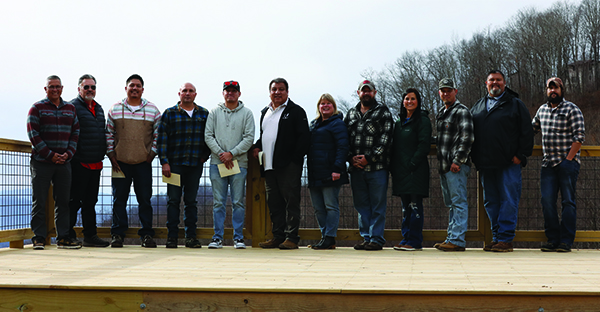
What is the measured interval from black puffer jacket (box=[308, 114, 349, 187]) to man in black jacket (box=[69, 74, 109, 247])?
2.27 meters

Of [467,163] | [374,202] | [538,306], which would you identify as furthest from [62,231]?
[538,306]

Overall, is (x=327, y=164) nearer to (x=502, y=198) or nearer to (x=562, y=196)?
(x=502, y=198)

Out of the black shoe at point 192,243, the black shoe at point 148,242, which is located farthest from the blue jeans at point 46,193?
the black shoe at point 192,243

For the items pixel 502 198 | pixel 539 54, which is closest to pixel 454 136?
pixel 502 198

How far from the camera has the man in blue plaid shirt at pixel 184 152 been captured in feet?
18.6

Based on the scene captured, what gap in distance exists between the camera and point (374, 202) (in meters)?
5.50

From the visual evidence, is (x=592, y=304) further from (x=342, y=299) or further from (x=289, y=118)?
(x=289, y=118)

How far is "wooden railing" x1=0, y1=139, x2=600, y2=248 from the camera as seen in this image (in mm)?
5715

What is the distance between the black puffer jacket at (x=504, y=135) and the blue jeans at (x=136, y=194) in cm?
348

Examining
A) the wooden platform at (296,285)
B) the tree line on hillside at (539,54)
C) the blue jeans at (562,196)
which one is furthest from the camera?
the tree line on hillside at (539,54)

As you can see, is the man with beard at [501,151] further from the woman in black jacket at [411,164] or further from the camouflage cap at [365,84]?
the camouflage cap at [365,84]

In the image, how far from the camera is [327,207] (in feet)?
18.3

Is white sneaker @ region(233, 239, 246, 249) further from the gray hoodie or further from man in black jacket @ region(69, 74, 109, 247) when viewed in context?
man in black jacket @ region(69, 74, 109, 247)

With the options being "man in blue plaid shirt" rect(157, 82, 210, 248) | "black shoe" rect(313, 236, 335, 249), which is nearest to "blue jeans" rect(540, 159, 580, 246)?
"black shoe" rect(313, 236, 335, 249)
